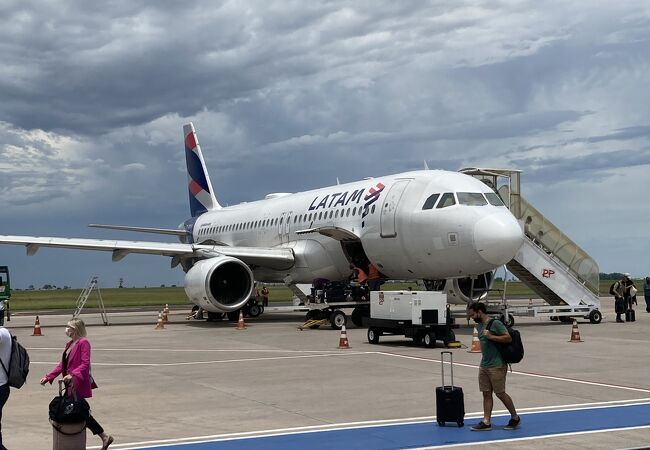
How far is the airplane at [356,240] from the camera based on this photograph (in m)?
21.9

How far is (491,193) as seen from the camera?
22.9m

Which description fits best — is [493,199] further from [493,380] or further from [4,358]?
[4,358]

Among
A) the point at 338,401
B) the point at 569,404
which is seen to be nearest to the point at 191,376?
the point at 338,401

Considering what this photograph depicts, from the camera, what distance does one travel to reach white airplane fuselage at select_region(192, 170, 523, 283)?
21.6 m

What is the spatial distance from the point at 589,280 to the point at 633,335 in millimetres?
5500

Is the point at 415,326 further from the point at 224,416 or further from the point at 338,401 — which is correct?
the point at 224,416

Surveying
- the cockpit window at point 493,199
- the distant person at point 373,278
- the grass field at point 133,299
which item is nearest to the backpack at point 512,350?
the cockpit window at point 493,199

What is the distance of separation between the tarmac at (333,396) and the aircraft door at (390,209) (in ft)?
13.8

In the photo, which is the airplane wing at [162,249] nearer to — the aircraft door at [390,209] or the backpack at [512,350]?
the aircraft door at [390,209]

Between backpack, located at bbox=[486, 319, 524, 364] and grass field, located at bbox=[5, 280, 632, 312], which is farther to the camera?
grass field, located at bbox=[5, 280, 632, 312]

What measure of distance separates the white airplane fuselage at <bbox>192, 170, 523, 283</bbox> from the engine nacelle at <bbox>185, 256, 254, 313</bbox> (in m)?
1.83

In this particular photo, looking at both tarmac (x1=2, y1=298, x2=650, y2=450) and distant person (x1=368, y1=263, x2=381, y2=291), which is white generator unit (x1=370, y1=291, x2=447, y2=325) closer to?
tarmac (x1=2, y1=298, x2=650, y2=450)

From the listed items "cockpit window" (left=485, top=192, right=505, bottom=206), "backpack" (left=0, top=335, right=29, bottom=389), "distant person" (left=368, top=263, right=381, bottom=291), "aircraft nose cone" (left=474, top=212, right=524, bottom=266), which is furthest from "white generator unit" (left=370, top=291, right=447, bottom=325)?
"backpack" (left=0, top=335, right=29, bottom=389)

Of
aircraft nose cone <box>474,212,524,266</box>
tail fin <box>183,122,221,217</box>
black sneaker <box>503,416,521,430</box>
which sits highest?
tail fin <box>183,122,221,217</box>
